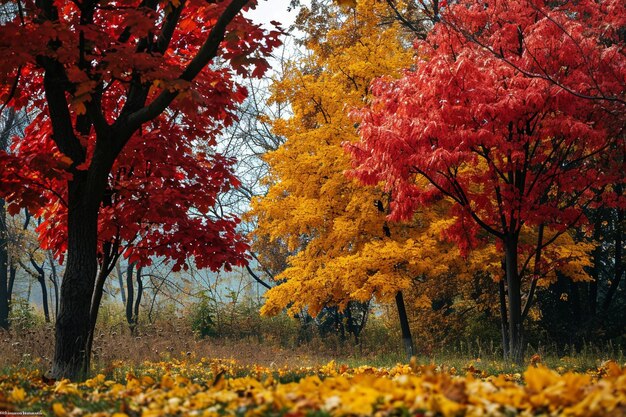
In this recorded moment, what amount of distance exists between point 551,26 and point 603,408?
827cm

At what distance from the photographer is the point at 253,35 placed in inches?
261

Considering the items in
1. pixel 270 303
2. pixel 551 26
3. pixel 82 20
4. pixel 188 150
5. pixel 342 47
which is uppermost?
pixel 342 47

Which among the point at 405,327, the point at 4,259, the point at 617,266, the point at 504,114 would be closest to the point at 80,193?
the point at 504,114

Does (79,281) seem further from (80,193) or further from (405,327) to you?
(405,327)

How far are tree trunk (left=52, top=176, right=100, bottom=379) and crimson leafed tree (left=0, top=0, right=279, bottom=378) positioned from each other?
10mm

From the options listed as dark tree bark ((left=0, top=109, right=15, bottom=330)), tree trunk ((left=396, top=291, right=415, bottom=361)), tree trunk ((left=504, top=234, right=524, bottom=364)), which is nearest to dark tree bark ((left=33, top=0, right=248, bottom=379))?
tree trunk ((left=504, top=234, right=524, bottom=364))

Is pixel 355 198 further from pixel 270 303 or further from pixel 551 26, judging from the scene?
pixel 551 26

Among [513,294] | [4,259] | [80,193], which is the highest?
[4,259]

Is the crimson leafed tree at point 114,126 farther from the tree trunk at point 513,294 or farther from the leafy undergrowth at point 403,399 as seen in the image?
the tree trunk at point 513,294

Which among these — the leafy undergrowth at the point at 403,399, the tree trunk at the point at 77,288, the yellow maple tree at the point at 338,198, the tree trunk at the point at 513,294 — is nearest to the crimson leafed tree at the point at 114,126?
the tree trunk at the point at 77,288

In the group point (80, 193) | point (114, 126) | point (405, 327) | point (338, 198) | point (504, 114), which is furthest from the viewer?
point (405, 327)

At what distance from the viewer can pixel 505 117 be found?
949 cm

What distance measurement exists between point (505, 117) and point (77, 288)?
19.7ft

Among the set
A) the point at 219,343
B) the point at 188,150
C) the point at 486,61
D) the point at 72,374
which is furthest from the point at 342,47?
the point at 72,374
